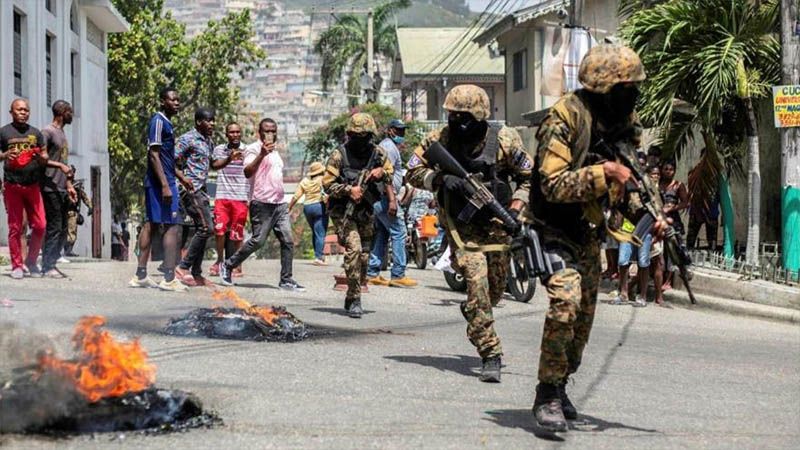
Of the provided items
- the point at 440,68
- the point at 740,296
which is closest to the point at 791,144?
the point at 740,296

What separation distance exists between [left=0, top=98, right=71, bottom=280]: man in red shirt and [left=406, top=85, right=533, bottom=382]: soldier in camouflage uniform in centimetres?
568

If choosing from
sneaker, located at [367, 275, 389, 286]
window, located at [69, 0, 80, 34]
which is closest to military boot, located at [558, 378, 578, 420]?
sneaker, located at [367, 275, 389, 286]

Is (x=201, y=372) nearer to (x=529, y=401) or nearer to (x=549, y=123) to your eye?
(x=529, y=401)

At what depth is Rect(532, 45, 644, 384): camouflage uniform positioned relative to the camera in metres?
5.77

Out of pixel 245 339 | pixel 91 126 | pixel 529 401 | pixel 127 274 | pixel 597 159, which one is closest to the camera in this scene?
pixel 597 159

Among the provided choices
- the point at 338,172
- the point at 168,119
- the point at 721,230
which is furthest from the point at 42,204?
the point at 721,230

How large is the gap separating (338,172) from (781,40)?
7368mm

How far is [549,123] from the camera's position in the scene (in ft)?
19.4

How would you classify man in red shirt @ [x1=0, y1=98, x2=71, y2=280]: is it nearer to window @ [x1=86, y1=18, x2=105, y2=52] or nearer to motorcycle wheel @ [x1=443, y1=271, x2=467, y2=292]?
motorcycle wheel @ [x1=443, y1=271, x2=467, y2=292]

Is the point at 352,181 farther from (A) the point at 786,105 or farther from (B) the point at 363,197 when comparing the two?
(A) the point at 786,105

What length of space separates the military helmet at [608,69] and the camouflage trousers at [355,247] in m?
4.97

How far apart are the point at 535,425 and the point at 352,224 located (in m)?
4.77

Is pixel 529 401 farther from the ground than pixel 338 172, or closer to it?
closer to it

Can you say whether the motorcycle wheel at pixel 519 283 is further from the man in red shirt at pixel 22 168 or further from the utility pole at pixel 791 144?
the man in red shirt at pixel 22 168
